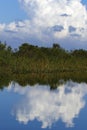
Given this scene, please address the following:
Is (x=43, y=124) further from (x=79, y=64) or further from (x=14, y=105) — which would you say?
(x=79, y=64)

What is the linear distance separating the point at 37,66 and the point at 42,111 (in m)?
27.0

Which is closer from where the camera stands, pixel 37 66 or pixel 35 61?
pixel 37 66

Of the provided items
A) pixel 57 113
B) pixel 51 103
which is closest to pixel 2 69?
pixel 51 103

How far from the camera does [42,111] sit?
56.8ft

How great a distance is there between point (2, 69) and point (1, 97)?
19502 mm

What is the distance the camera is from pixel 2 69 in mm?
41812

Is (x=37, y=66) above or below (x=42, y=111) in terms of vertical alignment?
above

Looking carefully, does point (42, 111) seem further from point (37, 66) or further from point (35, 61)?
point (35, 61)

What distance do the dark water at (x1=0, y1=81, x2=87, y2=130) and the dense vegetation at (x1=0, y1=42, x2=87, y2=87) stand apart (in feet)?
30.9

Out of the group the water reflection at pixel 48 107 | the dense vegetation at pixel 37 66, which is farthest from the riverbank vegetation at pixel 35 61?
the water reflection at pixel 48 107

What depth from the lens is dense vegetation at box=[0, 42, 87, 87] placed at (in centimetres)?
3669

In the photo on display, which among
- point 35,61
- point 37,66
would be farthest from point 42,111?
point 35,61

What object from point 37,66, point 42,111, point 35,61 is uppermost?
point 35,61

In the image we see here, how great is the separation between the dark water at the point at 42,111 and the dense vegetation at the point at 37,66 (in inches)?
371
